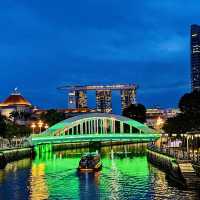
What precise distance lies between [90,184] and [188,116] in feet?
150

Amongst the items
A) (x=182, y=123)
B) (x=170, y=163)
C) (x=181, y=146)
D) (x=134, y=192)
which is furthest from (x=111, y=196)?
(x=182, y=123)

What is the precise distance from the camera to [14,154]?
108 meters

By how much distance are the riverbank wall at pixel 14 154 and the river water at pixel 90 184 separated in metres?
6.77

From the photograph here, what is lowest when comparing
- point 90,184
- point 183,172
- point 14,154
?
point 90,184

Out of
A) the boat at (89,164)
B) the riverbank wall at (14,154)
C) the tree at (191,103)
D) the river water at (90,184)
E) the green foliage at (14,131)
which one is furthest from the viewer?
the green foliage at (14,131)

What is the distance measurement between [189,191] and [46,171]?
1235 inches

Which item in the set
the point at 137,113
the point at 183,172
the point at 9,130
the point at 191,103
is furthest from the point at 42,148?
the point at 183,172

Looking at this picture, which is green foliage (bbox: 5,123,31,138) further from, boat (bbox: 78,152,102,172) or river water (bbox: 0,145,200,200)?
boat (bbox: 78,152,102,172)

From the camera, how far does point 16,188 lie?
60.2 metres

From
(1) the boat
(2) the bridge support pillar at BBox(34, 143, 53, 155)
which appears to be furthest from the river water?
(2) the bridge support pillar at BBox(34, 143, 53, 155)

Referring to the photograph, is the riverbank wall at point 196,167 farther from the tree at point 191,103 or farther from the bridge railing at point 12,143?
the tree at point 191,103

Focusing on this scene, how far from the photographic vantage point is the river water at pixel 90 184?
54125 mm

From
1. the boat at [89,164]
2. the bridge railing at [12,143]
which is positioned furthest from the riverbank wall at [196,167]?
the bridge railing at [12,143]

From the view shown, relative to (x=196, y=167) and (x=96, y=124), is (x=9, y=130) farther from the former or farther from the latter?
(x=196, y=167)
